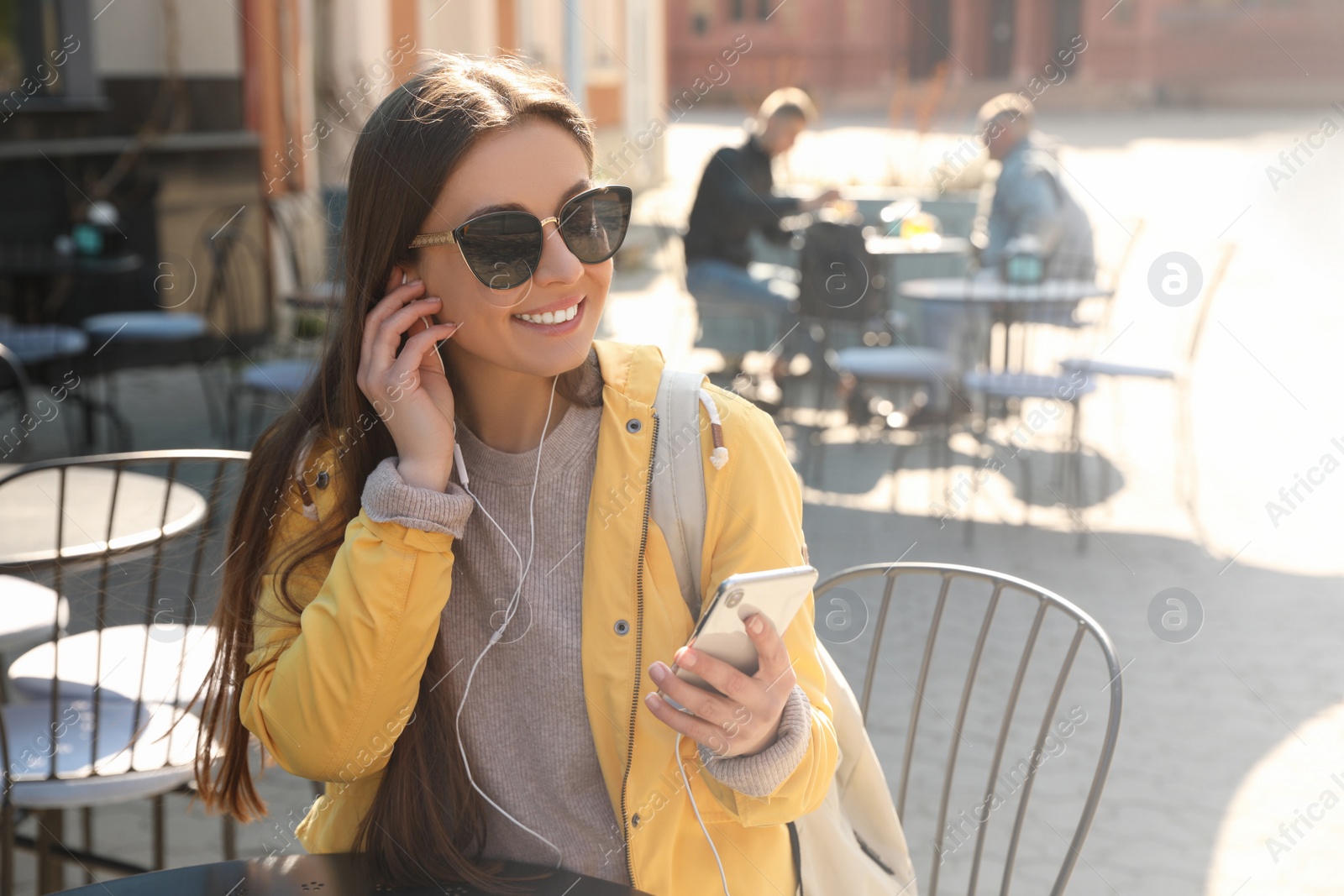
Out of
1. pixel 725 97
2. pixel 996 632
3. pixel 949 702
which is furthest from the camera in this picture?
pixel 725 97

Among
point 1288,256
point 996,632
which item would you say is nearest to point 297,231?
point 996,632

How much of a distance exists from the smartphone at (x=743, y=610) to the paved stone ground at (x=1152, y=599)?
2.02 m

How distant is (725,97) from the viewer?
35625mm

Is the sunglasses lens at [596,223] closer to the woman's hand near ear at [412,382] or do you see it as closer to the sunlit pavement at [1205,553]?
the woman's hand near ear at [412,382]

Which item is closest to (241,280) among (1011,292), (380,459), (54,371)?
(54,371)

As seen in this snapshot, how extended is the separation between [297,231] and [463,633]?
357 inches

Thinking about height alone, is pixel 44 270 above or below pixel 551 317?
below

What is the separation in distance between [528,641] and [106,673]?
135 centimetres

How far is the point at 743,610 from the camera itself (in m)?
1.28

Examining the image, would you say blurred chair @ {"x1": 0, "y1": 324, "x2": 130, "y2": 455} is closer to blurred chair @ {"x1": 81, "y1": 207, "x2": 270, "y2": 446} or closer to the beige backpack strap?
blurred chair @ {"x1": 81, "y1": 207, "x2": 270, "y2": 446}

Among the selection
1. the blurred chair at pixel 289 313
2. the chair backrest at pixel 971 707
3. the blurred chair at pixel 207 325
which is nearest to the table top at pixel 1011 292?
the chair backrest at pixel 971 707

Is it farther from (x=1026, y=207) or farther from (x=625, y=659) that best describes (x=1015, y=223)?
(x=625, y=659)

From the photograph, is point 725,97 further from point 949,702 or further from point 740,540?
point 740,540

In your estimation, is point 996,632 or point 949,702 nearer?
point 949,702
